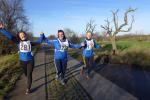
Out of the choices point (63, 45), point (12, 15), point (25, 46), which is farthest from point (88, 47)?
point (12, 15)

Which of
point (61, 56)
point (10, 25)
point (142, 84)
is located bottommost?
point (142, 84)

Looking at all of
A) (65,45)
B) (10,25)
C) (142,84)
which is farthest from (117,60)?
(10,25)

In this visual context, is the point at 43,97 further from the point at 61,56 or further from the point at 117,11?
the point at 117,11

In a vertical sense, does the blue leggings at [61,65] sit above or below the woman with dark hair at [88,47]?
below

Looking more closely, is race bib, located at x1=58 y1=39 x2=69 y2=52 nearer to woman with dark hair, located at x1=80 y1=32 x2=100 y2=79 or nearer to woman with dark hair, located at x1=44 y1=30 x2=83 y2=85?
woman with dark hair, located at x1=44 y1=30 x2=83 y2=85

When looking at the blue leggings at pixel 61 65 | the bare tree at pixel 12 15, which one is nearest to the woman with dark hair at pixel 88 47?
the blue leggings at pixel 61 65

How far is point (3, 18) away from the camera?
56.0m

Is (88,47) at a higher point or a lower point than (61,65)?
higher

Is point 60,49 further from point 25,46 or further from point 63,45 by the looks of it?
point 25,46

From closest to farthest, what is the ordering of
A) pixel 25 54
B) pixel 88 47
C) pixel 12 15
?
pixel 25 54 < pixel 88 47 < pixel 12 15

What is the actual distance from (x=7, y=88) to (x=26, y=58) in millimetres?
1572

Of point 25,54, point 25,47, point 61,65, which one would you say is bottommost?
point 61,65

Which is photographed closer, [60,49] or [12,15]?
[60,49]

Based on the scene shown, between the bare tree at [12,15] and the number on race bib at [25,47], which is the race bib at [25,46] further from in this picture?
the bare tree at [12,15]
